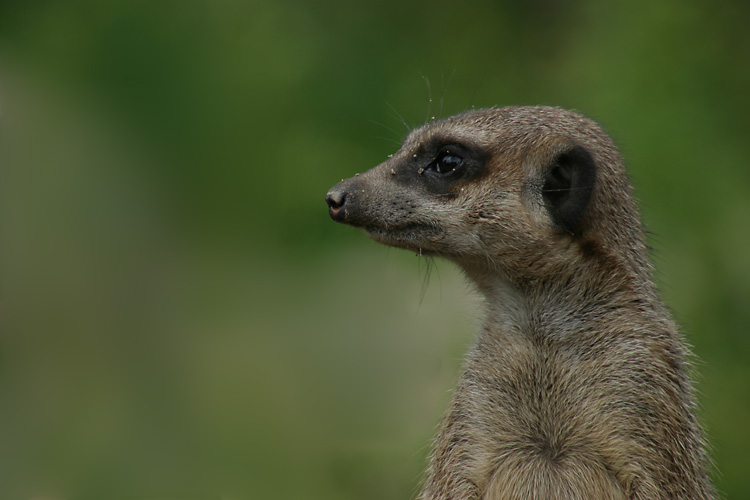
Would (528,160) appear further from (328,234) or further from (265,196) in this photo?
(265,196)

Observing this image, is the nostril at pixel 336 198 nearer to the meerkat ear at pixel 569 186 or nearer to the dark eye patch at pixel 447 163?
the dark eye patch at pixel 447 163

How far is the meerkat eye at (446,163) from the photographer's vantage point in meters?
3.17

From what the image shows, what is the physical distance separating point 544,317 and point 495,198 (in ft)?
1.43

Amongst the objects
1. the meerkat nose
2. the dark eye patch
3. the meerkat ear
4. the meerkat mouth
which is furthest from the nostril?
the meerkat ear

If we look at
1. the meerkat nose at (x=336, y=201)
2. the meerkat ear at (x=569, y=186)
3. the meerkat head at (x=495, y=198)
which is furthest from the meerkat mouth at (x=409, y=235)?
the meerkat ear at (x=569, y=186)

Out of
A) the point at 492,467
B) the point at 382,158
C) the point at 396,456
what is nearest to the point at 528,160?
the point at 492,467

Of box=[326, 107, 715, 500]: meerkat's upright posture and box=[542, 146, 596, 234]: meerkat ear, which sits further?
box=[542, 146, 596, 234]: meerkat ear

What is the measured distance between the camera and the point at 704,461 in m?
3.14

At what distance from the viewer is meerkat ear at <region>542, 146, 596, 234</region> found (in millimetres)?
3061

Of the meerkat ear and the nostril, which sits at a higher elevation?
the meerkat ear

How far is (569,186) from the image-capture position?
3111 mm

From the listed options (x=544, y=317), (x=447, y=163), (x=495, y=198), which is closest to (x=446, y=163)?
(x=447, y=163)

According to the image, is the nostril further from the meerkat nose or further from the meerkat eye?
the meerkat eye

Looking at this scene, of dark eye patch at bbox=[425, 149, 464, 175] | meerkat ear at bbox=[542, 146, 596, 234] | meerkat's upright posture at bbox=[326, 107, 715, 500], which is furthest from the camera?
dark eye patch at bbox=[425, 149, 464, 175]
